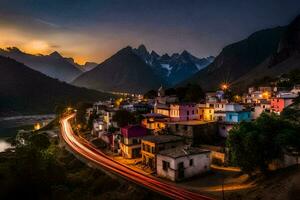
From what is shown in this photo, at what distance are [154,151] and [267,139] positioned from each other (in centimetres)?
1807

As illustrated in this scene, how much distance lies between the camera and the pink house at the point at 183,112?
64.7 m

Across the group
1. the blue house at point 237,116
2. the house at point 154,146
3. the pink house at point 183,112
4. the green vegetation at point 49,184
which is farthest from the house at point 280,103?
the green vegetation at point 49,184

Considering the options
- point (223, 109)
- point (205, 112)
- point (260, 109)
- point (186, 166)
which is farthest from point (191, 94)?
point (186, 166)

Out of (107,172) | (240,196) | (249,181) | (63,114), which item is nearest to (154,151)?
(107,172)

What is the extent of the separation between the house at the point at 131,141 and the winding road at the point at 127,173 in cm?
313

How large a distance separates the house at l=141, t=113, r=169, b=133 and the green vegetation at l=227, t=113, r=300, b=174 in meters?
29.3

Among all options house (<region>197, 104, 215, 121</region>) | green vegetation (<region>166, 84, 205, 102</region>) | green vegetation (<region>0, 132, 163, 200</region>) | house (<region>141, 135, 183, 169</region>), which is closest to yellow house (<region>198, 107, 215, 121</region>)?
house (<region>197, 104, 215, 121</region>)

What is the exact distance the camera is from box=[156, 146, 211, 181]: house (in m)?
38.5

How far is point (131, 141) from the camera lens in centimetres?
5159

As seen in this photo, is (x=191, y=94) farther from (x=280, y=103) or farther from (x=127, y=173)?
(x=127, y=173)

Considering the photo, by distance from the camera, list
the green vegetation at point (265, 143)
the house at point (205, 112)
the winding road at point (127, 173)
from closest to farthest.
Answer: the green vegetation at point (265, 143), the winding road at point (127, 173), the house at point (205, 112)

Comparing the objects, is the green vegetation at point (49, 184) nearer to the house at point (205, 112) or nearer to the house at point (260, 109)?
the house at point (205, 112)

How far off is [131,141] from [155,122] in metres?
13.1

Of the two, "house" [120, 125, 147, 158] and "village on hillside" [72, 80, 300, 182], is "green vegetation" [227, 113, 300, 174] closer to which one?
"village on hillside" [72, 80, 300, 182]
